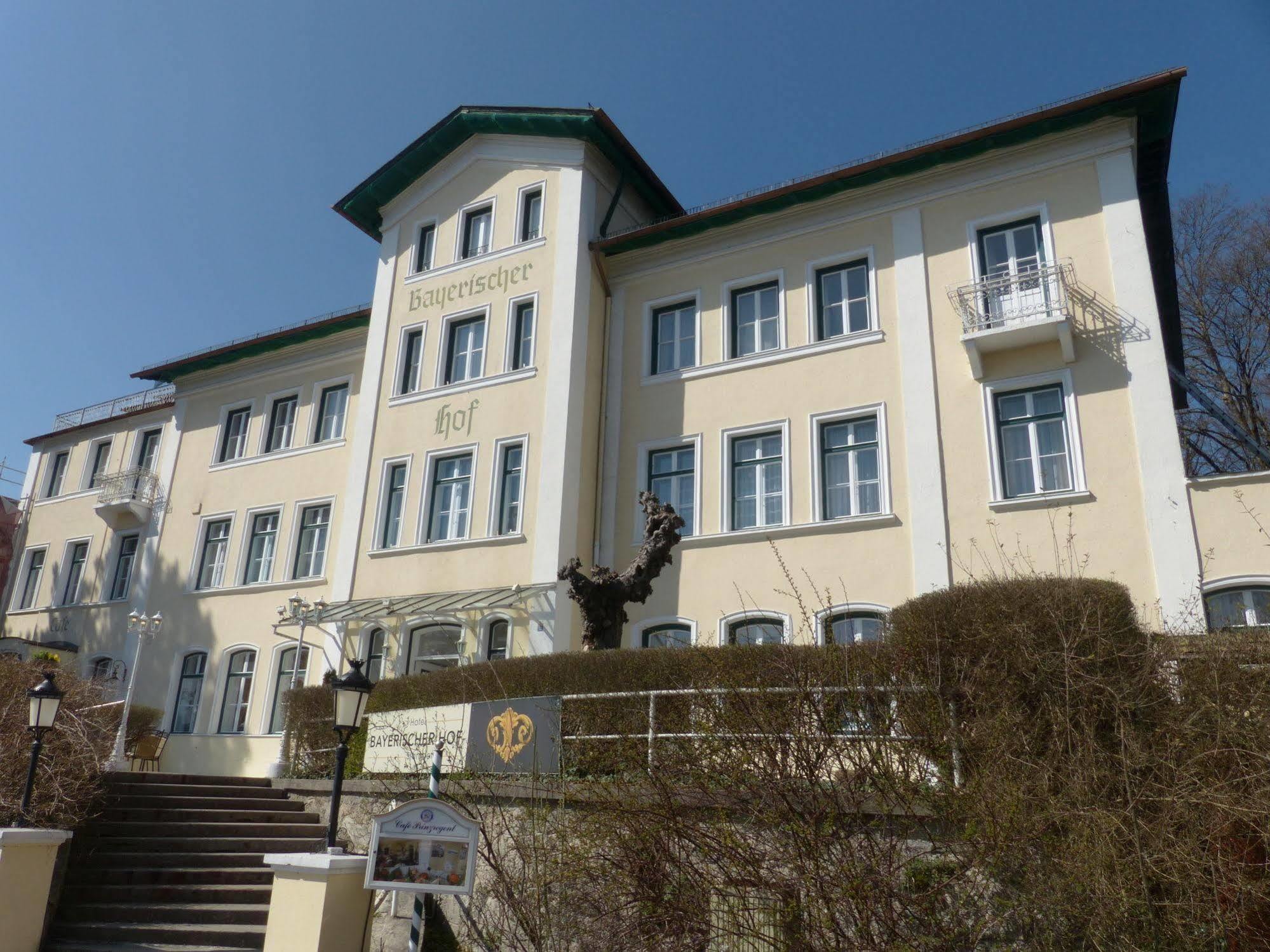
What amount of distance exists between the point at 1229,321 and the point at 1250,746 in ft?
71.7

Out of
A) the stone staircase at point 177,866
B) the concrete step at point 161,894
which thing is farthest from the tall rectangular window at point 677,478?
the concrete step at point 161,894

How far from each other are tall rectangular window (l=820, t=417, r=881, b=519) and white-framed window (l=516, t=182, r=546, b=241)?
7.48 metres

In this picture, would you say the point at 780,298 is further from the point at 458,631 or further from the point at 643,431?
the point at 458,631

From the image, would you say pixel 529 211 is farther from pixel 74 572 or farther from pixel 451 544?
pixel 74 572

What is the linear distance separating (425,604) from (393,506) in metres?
2.77

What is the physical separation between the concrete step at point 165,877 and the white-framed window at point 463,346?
10.2 m

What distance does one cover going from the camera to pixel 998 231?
15891mm

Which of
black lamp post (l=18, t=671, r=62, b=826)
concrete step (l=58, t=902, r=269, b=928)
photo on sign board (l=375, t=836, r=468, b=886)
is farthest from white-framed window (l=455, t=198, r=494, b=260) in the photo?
photo on sign board (l=375, t=836, r=468, b=886)

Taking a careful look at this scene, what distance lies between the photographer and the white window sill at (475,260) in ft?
64.5

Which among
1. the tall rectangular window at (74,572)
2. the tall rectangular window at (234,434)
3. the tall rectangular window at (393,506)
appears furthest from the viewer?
the tall rectangular window at (74,572)

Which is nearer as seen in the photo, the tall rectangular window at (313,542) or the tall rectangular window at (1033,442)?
the tall rectangular window at (1033,442)

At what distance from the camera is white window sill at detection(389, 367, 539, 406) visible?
18641 mm

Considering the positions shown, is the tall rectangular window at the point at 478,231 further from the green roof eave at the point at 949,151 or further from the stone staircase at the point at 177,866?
the stone staircase at the point at 177,866

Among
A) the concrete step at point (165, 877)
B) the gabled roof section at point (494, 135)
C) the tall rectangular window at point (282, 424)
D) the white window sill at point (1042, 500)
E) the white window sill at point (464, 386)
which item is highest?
the gabled roof section at point (494, 135)
